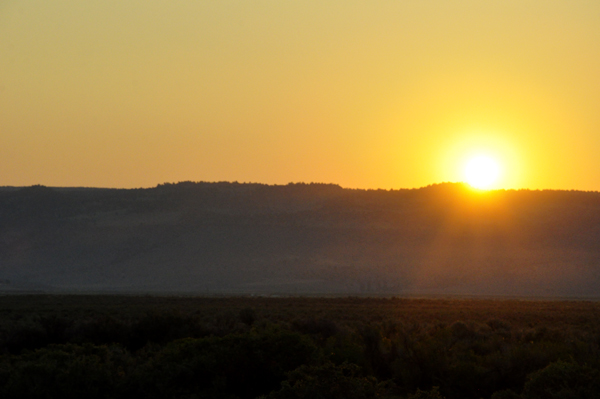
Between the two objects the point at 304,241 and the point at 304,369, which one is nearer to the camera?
the point at 304,369

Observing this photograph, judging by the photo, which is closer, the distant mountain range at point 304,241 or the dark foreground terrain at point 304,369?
the dark foreground terrain at point 304,369

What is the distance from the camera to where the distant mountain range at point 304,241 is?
82875 millimetres

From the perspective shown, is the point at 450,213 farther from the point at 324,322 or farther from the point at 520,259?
the point at 324,322

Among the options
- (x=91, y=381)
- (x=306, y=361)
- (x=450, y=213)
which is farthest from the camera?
(x=450, y=213)

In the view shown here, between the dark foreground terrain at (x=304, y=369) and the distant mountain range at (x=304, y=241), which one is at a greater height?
the distant mountain range at (x=304, y=241)

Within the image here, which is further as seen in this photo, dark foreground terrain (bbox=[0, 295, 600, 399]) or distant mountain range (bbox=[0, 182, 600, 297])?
distant mountain range (bbox=[0, 182, 600, 297])

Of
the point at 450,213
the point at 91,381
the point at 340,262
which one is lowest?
the point at 91,381

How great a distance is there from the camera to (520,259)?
86.4 meters

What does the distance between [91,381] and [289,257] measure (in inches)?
3099

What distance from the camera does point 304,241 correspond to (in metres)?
94.9

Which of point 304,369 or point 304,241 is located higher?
point 304,241

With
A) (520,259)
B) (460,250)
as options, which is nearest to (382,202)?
(460,250)

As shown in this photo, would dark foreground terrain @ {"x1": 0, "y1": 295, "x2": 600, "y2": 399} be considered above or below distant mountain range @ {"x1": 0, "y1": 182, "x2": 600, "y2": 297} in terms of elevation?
below

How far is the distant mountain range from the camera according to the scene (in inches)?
3263
